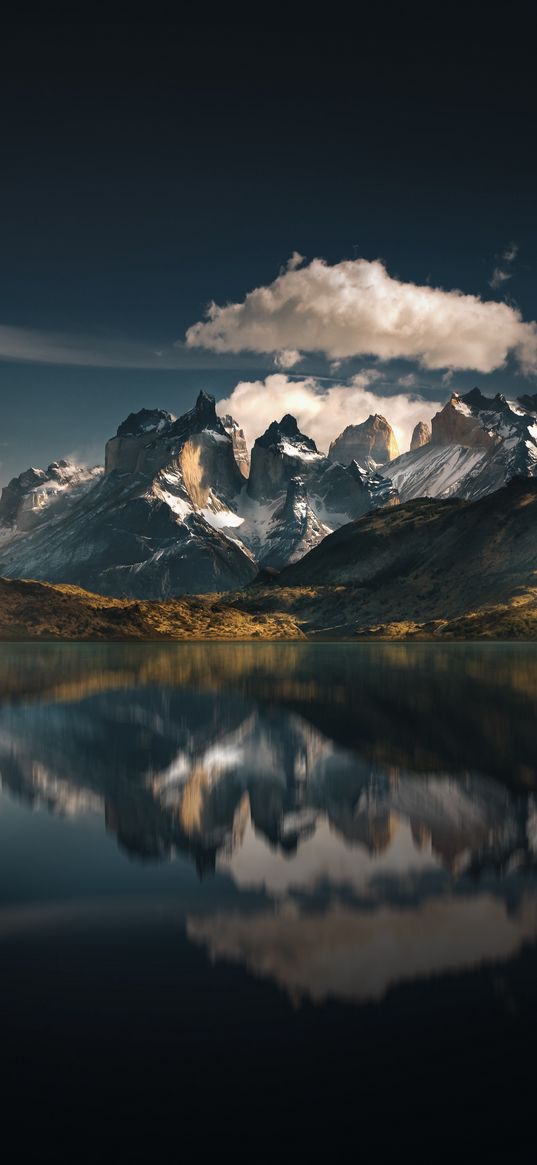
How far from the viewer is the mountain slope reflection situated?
77.7 ft

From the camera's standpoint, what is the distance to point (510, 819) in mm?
38188

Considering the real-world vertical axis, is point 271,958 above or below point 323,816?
above

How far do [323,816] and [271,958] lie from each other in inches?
742

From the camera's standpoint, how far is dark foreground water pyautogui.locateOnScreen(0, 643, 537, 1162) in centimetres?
1488

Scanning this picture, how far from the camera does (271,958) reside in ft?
73.8

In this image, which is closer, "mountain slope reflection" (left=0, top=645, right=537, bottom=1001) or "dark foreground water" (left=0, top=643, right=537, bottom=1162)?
"dark foreground water" (left=0, top=643, right=537, bottom=1162)

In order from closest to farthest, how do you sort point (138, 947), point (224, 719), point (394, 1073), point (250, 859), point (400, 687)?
point (394, 1073), point (138, 947), point (250, 859), point (224, 719), point (400, 687)

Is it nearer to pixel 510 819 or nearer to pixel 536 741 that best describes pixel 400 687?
pixel 536 741

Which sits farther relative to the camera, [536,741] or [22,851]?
[536,741]

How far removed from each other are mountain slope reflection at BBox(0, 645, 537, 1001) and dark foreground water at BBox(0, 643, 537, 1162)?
0.48ft

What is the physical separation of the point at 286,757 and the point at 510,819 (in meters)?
23.5

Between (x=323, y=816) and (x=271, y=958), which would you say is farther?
(x=323, y=816)

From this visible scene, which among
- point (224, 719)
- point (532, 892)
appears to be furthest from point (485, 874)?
point (224, 719)

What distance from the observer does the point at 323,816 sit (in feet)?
135
